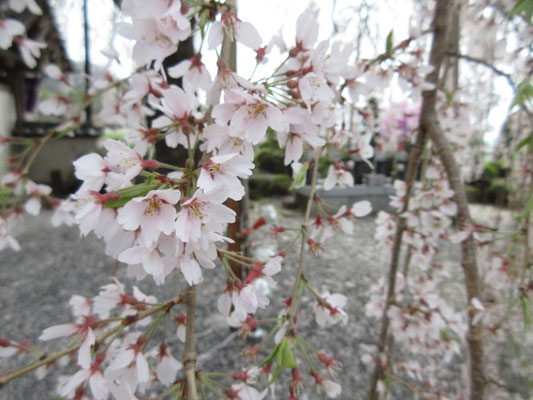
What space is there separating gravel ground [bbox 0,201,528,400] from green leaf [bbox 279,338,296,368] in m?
1.38

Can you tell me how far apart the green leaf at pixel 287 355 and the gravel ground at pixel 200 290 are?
1.38 meters

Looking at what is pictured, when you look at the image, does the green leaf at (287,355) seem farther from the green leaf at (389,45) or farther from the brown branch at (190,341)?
the green leaf at (389,45)

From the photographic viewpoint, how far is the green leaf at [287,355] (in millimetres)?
470

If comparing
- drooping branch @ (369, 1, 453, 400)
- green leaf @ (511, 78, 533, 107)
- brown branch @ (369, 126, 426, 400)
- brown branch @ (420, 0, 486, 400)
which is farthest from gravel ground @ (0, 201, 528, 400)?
green leaf @ (511, 78, 533, 107)

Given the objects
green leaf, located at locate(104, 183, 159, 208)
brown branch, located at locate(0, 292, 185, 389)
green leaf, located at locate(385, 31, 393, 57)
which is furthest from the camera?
green leaf, located at locate(385, 31, 393, 57)

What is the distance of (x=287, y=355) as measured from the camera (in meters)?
0.48

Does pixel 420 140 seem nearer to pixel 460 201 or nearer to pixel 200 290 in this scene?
pixel 460 201

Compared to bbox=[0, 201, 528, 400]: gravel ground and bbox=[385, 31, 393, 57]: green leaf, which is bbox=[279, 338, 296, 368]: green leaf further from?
bbox=[0, 201, 528, 400]: gravel ground

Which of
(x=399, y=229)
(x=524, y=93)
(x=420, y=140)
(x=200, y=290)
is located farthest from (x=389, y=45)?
(x=200, y=290)

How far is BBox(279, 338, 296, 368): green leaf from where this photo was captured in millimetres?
470

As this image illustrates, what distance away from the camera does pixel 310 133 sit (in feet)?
1.60

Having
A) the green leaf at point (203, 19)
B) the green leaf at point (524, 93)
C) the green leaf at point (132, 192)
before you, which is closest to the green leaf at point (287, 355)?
the green leaf at point (132, 192)

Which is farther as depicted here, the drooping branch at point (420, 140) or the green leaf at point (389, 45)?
the drooping branch at point (420, 140)

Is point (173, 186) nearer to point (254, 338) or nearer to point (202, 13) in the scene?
point (202, 13)
